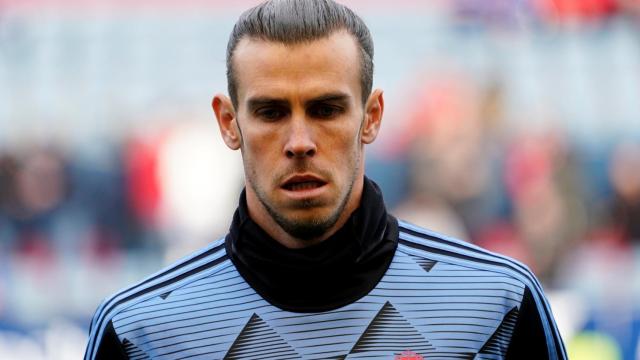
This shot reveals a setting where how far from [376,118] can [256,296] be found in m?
0.51

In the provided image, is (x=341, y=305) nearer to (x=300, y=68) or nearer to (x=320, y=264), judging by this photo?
(x=320, y=264)

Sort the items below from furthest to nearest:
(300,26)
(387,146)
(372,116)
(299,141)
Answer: (387,146) < (372,116) < (300,26) < (299,141)

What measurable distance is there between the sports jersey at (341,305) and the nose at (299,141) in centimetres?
24

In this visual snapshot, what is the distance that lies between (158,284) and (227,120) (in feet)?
1.43

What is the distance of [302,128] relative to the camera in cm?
276

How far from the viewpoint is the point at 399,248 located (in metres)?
3.00

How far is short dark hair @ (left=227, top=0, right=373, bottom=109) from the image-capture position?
2.84 metres

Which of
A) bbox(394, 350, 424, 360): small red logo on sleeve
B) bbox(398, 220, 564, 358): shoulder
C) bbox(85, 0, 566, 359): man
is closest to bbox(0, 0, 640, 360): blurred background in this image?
bbox(398, 220, 564, 358): shoulder

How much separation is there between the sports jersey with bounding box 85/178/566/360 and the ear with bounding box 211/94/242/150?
15 centimetres

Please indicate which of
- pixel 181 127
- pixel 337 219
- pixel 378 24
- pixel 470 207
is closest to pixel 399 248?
pixel 337 219

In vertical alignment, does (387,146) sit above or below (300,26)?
above

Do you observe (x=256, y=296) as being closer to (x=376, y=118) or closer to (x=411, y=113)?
(x=376, y=118)

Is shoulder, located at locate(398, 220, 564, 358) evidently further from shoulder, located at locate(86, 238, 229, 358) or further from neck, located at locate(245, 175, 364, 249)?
shoulder, located at locate(86, 238, 229, 358)

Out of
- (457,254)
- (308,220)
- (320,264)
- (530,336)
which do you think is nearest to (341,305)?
(320,264)
